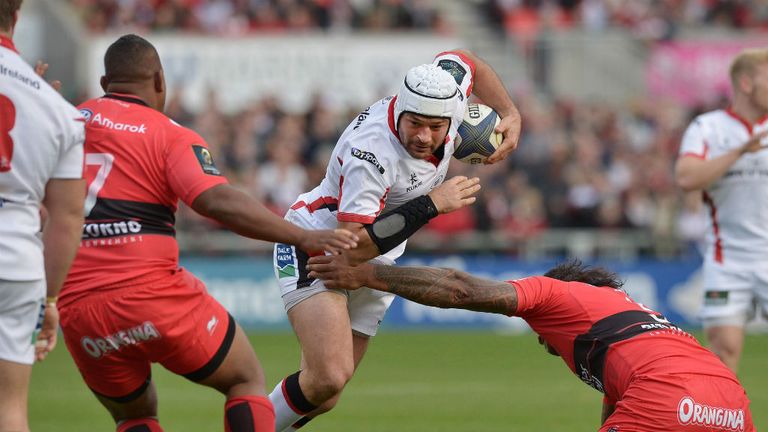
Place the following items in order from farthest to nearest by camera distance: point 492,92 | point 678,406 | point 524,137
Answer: point 524,137 < point 492,92 < point 678,406

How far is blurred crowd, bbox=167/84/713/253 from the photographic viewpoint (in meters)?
19.6

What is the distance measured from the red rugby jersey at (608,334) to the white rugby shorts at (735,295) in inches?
121

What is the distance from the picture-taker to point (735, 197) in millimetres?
9922

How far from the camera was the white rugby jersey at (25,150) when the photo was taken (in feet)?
17.3

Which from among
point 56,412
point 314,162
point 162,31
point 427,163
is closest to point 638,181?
point 314,162

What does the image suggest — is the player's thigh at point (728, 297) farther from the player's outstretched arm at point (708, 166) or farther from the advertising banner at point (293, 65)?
the advertising banner at point (293, 65)

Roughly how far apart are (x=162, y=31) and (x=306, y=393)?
1689 centimetres

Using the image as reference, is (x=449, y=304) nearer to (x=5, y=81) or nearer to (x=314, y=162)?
(x=5, y=81)

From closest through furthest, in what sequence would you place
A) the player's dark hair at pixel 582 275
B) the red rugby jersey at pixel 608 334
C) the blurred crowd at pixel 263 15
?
the red rugby jersey at pixel 608 334 < the player's dark hair at pixel 582 275 < the blurred crowd at pixel 263 15

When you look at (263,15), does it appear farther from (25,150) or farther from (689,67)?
(25,150)

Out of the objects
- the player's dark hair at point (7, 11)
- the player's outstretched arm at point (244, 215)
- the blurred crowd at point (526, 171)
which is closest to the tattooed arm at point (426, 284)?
the player's outstretched arm at point (244, 215)

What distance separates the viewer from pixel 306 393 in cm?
740

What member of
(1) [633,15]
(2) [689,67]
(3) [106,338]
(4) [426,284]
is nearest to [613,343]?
(4) [426,284]

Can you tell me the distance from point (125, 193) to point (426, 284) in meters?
1.71
